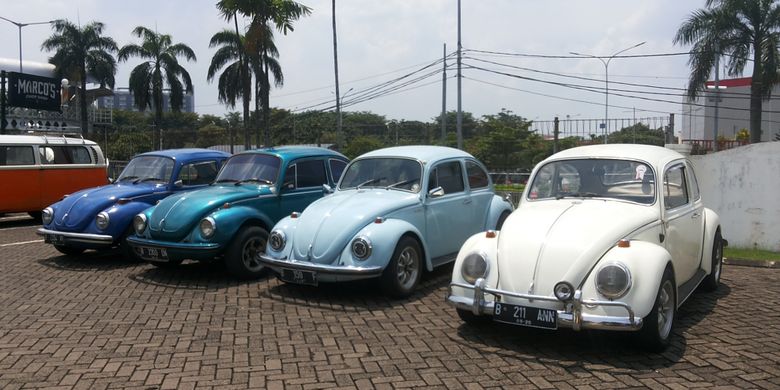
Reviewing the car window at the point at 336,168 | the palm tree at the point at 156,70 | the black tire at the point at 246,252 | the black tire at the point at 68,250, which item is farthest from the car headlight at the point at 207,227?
the palm tree at the point at 156,70

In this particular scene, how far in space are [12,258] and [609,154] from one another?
343 inches

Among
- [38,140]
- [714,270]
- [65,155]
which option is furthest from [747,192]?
[38,140]

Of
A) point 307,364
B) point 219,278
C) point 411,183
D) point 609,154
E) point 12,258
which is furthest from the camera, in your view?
point 12,258

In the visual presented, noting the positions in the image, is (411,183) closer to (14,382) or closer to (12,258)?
(14,382)

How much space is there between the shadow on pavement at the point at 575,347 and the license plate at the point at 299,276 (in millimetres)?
1660

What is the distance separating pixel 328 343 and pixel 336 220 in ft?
5.88

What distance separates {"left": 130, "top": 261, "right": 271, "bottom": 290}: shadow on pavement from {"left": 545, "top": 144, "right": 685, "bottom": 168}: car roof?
163 inches

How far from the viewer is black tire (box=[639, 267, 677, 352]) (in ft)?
16.1

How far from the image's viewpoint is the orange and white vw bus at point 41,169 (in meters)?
13.5

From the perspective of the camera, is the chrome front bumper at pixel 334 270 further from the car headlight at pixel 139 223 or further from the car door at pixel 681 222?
the car door at pixel 681 222

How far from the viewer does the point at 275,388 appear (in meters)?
4.47

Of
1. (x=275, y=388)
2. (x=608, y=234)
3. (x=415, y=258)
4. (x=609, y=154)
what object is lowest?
(x=275, y=388)

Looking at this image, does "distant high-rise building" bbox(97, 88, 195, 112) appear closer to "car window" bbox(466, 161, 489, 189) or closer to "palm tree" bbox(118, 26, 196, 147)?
"palm tree" bbox(118, 26, 196, 147)

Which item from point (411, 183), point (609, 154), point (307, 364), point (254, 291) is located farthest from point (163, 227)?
point (609, 154)
